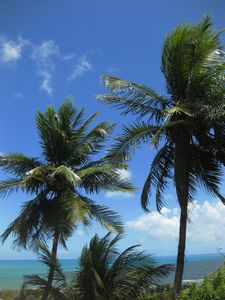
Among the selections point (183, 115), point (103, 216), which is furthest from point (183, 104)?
point (103, 216)

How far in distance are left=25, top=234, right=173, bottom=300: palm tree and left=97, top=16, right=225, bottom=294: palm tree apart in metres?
1.52

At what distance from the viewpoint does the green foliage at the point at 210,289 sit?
381 inches

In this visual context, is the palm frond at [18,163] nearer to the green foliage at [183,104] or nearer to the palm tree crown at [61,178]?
the palm tree crown at [61,178]

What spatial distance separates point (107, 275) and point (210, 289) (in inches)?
241

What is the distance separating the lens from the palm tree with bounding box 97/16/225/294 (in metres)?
14.5

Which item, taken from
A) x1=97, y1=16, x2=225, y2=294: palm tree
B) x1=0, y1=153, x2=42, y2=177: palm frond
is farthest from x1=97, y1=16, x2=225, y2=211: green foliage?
x1=0, y1=153, x2=42, y2=177: palm frond

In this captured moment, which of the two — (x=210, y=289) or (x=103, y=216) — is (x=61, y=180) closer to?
(x=103, y=216)

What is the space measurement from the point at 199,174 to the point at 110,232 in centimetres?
358

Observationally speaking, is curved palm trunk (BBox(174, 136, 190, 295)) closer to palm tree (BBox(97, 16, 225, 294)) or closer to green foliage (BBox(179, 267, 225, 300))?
palm tree (BBox(97, 16, 225, 294))

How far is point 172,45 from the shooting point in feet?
50.0

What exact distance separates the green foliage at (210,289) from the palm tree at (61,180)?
680 cm

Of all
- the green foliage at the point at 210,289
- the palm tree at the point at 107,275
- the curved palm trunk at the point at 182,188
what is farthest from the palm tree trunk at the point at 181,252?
the green foliage at the point at 210,289

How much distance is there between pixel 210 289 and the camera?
9750 mm

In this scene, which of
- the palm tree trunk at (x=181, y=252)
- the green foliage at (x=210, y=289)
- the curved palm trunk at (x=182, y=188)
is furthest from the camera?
the curved palm trunk at (x=182, y=188)
